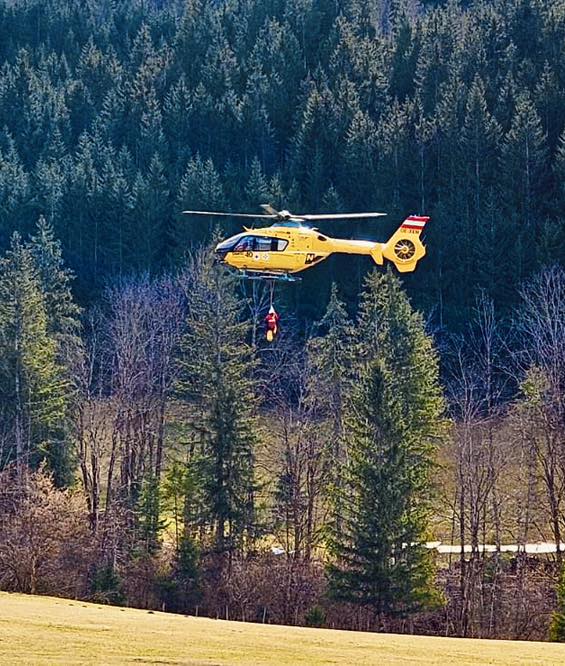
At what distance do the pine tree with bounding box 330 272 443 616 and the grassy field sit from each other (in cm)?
832

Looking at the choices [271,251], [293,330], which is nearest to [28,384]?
[293,330]

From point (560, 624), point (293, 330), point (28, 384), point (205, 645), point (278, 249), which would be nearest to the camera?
point (205, 645)

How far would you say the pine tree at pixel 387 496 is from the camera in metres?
46.2

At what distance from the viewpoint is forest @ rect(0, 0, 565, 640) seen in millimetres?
49469

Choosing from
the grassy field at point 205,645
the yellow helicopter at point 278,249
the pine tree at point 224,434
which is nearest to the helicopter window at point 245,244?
the yellow helicopter at point 278,249

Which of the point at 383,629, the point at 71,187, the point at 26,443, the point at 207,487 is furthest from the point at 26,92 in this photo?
the point at 383,629

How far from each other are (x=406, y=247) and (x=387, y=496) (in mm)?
12341

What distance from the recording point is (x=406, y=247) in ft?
127

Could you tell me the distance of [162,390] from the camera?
62031 mm

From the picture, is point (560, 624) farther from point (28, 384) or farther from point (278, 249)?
point (28, 384)

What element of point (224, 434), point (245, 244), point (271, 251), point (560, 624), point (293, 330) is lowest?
point (560, 624)

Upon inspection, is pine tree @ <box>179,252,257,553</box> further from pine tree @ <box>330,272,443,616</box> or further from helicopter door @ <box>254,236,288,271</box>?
helicopter door @ <box>254,236,288,271</box>

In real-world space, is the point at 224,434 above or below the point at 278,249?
below

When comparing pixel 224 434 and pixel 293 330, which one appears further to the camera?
pixel 293 330
